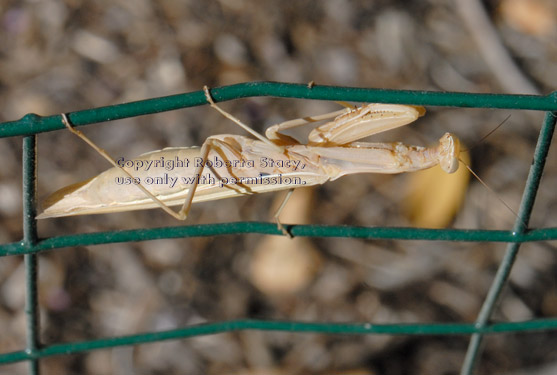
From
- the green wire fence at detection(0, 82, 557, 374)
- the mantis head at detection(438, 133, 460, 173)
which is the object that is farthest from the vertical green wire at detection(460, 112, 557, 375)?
the mantis head at detection(438, 133, 460, 173)

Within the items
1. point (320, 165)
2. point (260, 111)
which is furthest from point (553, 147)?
point (320, 165)

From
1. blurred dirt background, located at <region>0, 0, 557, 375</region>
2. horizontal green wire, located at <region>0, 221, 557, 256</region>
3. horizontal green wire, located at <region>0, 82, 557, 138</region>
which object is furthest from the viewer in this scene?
blurred dirt background, located at <region>0, 0, 557, 375</region>

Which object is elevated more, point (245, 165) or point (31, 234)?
point (245, 165)

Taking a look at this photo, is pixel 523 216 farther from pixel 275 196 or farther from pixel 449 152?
pixel 275 196

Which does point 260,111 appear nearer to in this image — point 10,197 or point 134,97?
point 134,97

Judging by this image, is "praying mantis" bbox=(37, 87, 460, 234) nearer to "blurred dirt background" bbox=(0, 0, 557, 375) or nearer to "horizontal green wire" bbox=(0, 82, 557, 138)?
"horizontal green wire" bbox=(0, 82, 557, 138)

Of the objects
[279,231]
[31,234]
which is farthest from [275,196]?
[31,234]
